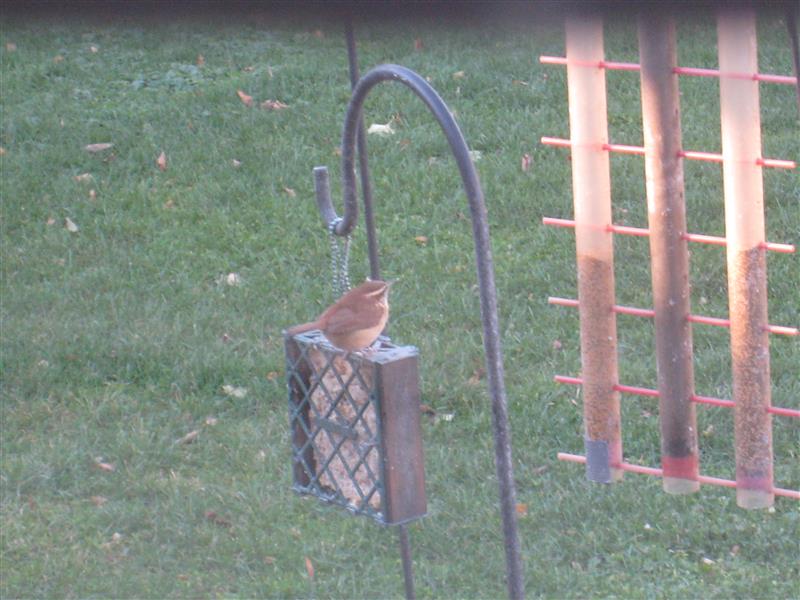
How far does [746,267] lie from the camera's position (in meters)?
3.13

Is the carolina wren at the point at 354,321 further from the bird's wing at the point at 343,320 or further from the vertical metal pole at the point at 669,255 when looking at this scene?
the vertical metal pole at the point at 669,255

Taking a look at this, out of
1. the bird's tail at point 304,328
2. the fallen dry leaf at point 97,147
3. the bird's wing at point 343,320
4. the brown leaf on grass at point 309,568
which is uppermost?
the bird's wing at point 343,320

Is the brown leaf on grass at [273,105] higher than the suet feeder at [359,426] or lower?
higher

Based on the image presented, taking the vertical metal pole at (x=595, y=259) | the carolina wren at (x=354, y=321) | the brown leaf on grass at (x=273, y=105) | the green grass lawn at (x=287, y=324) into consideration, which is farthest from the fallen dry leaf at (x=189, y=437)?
the brown leaf on grass at (x=273, y=105)

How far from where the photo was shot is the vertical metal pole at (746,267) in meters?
3.01

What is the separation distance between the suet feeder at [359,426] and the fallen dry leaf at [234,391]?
7.15 feet

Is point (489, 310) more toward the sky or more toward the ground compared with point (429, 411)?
more toward the sky

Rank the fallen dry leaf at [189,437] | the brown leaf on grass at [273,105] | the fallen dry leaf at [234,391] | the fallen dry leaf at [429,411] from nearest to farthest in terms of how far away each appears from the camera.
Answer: the fallen dry leaf at [189,437], the fallen dry leaf at [429,411], the fallen dry leaf at [234,391], the brown leaf on grass at [273,105]

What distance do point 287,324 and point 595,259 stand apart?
6.71 ft

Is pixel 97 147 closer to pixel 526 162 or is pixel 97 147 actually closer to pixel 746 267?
pixel 526 162

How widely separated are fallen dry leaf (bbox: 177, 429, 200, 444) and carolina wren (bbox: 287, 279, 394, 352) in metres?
2.27

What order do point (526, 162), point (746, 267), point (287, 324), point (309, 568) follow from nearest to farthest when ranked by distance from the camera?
point (746, 267) < point (309, 568) < point (287, 324) < point (526, 162)

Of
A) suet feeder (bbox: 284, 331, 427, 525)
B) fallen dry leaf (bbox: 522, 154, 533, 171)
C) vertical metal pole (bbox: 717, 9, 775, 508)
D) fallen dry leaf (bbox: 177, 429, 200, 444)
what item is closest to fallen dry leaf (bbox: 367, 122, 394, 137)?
fallen dry leaf (bbox: 522, 154, 533, 171)

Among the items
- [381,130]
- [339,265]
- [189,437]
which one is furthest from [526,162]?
[339,265]
